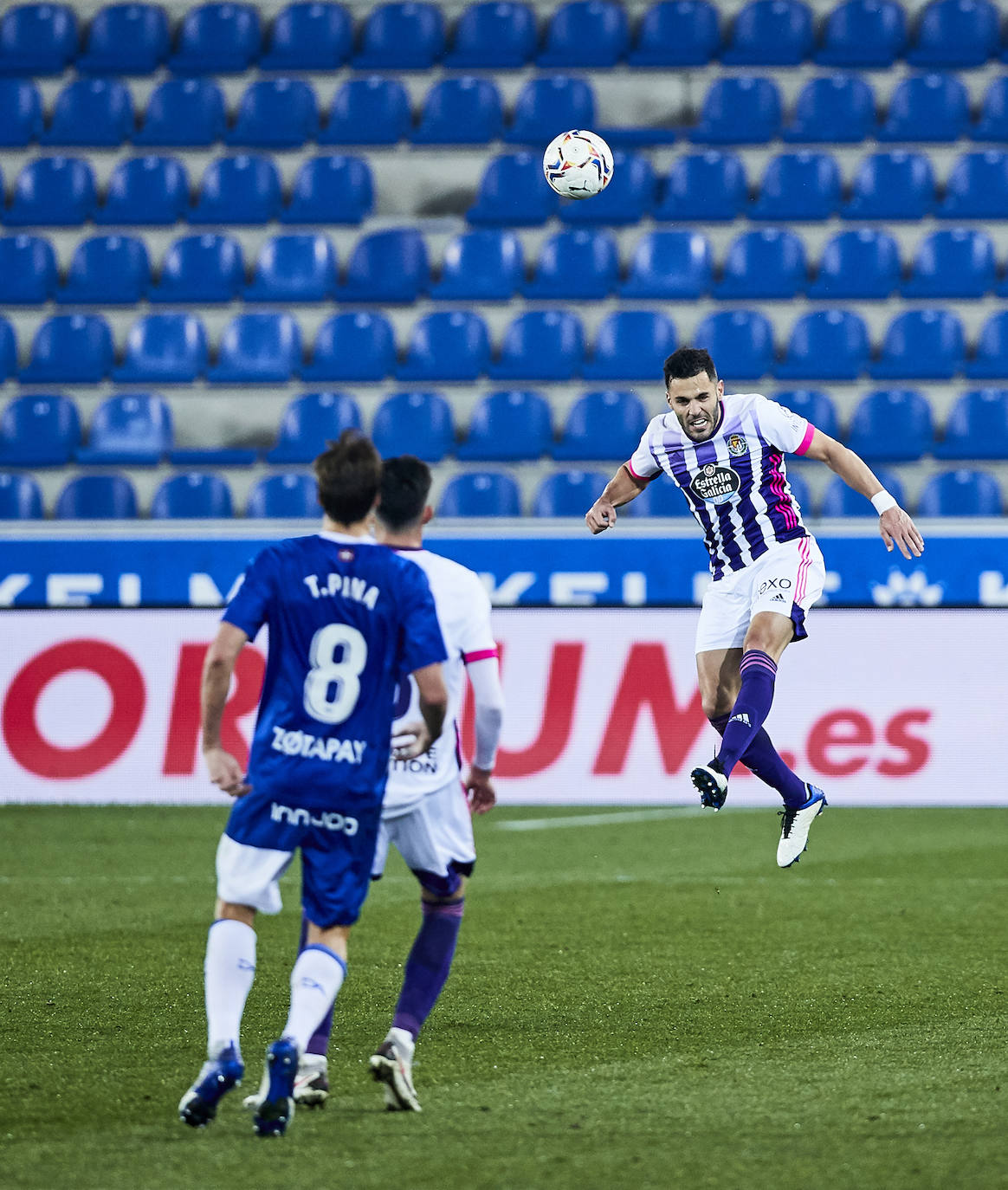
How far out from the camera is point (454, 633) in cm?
463

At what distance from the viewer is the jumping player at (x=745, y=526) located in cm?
670

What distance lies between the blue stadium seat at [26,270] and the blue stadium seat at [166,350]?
112 centimetres

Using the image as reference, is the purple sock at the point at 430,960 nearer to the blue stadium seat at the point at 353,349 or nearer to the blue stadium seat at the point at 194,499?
the blue stadium seat at the point at 194,499

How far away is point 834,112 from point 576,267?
2785mm

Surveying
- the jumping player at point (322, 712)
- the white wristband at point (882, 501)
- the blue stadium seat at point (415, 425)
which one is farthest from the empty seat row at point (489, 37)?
the jumping player at point (322, 712)

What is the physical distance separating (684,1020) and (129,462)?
942 cm

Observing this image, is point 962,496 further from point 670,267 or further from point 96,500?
point 96,500

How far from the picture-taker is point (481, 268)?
48.9 feet

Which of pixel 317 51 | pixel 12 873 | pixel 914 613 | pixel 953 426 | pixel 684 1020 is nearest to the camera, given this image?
pixel 684 1020

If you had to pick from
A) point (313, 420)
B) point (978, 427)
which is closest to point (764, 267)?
point (978, 427)

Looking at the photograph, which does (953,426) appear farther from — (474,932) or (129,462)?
(474,932)

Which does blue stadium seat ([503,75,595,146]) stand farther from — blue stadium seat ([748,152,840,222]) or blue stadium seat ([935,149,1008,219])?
blue stadium seat ([935,149,1008,219])

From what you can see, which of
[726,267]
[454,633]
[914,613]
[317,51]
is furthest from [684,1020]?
[317,51]

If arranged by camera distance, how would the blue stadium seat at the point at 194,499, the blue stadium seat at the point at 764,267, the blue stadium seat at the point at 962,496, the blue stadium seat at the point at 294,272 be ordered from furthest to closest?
the blue stadium seat at the point at 294,272 < the blue stadium seat at the point at 764,267 < the blue stadium seat at the point at 194,499 < the blue stadium seat at the point at 962,496
